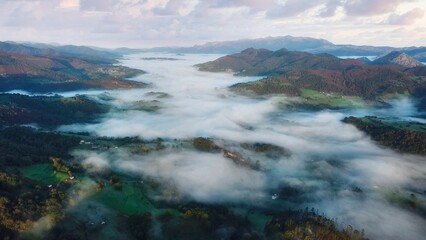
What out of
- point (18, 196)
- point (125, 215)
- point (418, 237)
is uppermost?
point (18, 196)

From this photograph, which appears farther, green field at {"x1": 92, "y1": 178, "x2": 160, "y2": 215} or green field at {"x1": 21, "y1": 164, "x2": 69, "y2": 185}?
green field at {"x1": 21, "y1": 164, "x2": 69, "y2": 185}

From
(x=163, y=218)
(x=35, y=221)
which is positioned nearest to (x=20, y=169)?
(x=35, y=221)

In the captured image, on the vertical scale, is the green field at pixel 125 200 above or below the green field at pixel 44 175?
below

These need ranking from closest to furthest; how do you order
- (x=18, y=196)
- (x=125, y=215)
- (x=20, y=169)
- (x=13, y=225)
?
(x=13, y=225), (x=18, y=196), (x=125, y=215), (x=20, y=169)

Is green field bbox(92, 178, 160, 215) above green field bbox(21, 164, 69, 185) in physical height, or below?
below

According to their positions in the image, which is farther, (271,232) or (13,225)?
(271,232)

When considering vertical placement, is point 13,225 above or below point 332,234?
above

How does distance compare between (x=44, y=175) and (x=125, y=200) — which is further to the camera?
(x=44, y=175)

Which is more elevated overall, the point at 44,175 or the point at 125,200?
the point at 44,175

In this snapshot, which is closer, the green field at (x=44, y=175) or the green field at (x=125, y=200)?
the green field at (x=125, y=200)

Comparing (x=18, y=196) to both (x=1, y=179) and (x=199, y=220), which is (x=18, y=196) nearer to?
(x=1, y=179)

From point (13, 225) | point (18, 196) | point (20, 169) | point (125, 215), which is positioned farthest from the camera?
point (20, 169)
